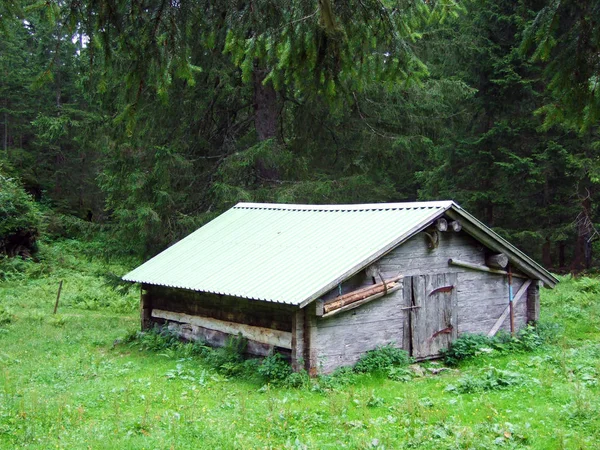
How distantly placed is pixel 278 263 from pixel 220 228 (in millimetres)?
4403

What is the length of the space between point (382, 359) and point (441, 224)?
127 inches

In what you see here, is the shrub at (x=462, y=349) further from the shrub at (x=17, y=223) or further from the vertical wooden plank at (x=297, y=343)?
the shrub at (x=17, y=223)

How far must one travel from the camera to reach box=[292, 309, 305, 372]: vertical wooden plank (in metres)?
11.8

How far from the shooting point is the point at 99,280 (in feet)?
90.6

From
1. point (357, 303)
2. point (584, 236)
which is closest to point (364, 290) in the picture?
point (357, 303)

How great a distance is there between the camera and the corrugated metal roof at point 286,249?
482 inches

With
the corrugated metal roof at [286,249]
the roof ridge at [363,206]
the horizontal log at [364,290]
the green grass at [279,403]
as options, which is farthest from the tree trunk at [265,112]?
the horizontal log at [364,290]

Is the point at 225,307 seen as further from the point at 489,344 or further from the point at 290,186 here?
the point at 290,186

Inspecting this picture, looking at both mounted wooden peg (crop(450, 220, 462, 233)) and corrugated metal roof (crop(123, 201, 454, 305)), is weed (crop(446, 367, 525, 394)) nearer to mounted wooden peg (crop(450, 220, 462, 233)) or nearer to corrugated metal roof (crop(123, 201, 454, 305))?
corrugated metal roof (crop(123, 201, 454, 305))

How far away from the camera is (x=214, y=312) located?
14305 millimetres

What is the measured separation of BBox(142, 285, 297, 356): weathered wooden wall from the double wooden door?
2.84 meters

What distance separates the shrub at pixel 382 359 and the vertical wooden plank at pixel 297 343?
1177 millimetres

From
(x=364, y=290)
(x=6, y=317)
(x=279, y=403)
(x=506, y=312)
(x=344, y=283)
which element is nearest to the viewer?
(x=279, y=403)

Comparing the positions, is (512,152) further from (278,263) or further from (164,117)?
(278,263)
